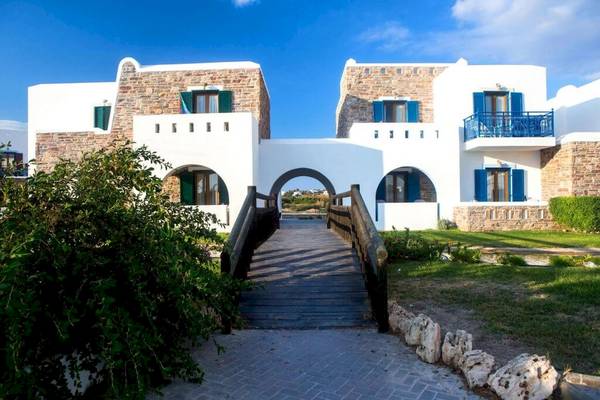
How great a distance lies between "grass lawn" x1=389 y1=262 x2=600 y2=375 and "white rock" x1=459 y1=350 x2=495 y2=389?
0.80 meters

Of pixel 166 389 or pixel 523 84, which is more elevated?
pixel 523 84

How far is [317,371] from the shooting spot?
3.60m

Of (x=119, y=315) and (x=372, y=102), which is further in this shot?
(x=372, y=102)

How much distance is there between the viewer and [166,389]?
3293 mm

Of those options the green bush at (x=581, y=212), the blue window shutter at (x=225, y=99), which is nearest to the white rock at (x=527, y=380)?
the green bush at (x=581, y=212)

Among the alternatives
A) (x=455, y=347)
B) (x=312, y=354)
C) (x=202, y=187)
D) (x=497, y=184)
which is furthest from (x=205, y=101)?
(x=455, y=347)

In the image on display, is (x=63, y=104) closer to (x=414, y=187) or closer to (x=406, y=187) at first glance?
(x=406, y=187)

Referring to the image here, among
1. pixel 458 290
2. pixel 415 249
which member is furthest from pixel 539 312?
pixel 415 249

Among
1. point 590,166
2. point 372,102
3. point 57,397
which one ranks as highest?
point 372,102

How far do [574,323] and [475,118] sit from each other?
1352cm

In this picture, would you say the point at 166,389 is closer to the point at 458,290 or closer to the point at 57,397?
the point at 57,397

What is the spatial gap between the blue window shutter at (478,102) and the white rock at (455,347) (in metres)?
15.3

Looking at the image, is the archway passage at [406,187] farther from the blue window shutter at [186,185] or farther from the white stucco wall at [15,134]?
the white stucco wall at [15,134]

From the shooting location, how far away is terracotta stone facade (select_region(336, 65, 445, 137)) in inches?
747
